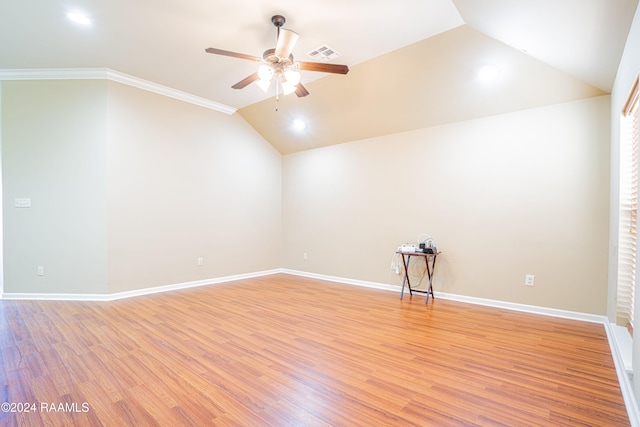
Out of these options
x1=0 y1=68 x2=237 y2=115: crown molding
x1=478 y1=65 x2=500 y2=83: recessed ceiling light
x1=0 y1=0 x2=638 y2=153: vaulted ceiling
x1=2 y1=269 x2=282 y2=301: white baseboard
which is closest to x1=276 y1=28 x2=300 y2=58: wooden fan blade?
x1=0 y1=0 x2=638 y2=153: vaulted ceiling

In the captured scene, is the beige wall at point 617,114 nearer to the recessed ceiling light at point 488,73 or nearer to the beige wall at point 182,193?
the recessed ceiling light at point 488,73

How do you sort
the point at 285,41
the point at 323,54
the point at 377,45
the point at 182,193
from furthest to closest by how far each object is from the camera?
the point at 182,193 → the point at 323,54 → the point at 377,45 → the point at 285,41

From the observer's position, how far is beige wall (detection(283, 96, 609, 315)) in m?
3.40

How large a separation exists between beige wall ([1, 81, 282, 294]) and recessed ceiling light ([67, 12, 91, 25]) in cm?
126

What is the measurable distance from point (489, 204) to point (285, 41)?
10.1 ft

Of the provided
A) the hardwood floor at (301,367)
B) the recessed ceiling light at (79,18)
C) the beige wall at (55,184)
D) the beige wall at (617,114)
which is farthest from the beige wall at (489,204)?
the recessed ceiling light at (79,18)

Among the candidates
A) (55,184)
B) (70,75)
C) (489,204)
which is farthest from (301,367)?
(70,75)

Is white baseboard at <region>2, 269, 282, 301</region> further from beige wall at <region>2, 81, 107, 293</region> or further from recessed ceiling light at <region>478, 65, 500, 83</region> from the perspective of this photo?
recessed ceiling light at <region>478, 65, 500, 83</region>

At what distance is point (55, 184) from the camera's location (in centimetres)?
411

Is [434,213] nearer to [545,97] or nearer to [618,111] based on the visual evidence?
[545,97]

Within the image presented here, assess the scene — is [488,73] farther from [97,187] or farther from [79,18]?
[97,187]

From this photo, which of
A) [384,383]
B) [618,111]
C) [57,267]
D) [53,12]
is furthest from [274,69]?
[57,267]

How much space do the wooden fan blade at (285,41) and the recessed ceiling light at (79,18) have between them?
6.08ft

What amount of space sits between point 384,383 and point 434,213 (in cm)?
287
